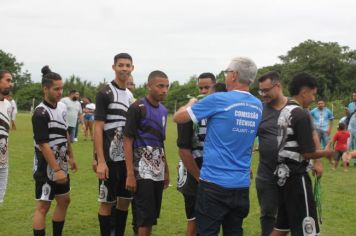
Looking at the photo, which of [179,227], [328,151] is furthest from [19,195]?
[328,151]

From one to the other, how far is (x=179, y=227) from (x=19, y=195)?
3.33 meters

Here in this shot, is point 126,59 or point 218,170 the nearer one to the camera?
point 218,170

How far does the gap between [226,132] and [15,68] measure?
68.5 m

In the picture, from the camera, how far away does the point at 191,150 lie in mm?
5016

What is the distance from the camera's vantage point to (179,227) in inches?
265

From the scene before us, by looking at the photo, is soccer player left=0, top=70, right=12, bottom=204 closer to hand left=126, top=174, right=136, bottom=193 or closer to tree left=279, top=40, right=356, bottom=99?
hand left=126, top=174, right=136, bottom=193

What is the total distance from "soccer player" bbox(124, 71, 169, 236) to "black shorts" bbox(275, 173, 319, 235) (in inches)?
51.9

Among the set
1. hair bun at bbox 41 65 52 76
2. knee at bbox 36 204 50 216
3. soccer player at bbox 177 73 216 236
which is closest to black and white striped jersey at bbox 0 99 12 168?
hair bun at bbox 41 65 52 76

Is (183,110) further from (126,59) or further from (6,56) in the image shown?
(6,56)

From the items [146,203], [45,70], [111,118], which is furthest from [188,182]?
[45,70]

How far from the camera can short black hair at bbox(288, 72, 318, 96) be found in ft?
15.9

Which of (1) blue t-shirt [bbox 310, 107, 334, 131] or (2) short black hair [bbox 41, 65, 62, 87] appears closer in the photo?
(2) short black hair [bbox 41, 65, 62, 87]

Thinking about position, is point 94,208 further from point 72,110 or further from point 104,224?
point 72,110

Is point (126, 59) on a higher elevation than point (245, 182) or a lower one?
higher
